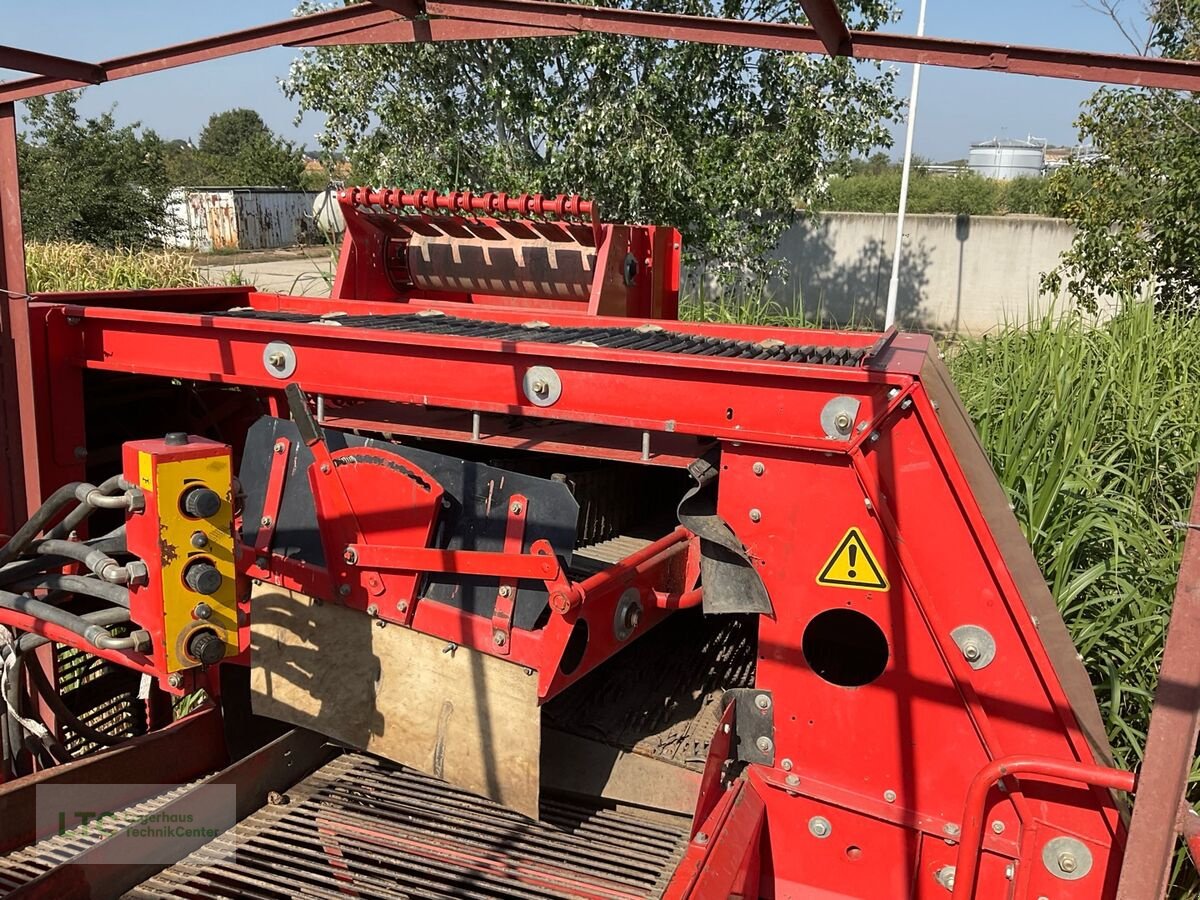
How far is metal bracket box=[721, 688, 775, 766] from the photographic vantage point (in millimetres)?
2262

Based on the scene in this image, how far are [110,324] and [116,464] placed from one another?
754mm

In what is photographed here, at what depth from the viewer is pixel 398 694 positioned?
2465 millimetres

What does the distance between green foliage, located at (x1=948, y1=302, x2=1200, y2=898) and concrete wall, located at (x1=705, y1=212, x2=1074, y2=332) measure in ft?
37.5

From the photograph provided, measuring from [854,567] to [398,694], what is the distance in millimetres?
1257

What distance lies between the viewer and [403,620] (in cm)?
245

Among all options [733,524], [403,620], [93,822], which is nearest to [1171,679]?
[733,524]

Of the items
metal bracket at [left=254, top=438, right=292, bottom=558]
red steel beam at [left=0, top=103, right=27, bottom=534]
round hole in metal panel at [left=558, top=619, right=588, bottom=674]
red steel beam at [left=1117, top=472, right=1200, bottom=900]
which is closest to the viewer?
red steel beam at [left=1117, top=472, right=1200, bottom=900]

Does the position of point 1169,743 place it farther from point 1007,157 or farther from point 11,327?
point 1007,157

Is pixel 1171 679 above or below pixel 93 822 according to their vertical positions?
A: above

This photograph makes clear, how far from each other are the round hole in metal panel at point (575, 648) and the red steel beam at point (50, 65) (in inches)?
80.8

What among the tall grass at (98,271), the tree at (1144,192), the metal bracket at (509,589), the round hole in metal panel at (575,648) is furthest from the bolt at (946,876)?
the tall grass at (98,271)

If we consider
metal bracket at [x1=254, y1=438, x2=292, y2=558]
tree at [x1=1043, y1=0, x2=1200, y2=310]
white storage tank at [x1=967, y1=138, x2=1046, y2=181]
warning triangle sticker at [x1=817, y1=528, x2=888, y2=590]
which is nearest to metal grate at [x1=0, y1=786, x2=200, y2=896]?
metal bracket at [x1=254, y1=438, x2=292, y2=558]

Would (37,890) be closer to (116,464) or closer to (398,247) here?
(116,464)

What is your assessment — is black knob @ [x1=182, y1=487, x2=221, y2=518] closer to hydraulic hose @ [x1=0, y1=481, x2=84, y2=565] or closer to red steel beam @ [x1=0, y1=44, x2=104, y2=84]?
hydraulic hose @ [x1=0, y1=481, x2=84, y2=565]
